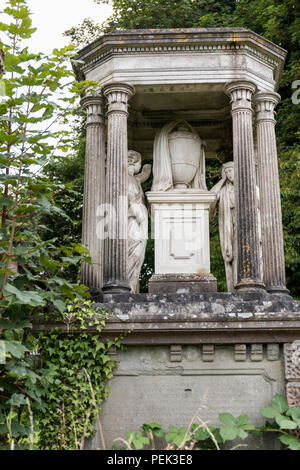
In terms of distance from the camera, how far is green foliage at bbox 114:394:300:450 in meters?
7.03

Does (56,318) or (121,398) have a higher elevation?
(56,318)

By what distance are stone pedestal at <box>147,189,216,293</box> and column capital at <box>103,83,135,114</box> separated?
1.38m

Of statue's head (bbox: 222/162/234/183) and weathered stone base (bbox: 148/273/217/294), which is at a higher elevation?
statue's head (bbox: 222/162/234/183)

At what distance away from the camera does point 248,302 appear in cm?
802

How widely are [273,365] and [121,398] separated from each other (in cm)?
194

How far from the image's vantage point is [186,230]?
31.1ft

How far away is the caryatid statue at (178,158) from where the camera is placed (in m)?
10.1

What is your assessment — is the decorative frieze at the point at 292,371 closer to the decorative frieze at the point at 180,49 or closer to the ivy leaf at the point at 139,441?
the ivy leaf at the point at 139,441

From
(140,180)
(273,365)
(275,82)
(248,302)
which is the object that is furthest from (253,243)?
(275,82)

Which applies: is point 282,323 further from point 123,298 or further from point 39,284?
point 39,284

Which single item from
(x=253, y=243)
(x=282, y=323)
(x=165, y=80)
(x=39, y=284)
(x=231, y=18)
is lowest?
(x=282, y=323)

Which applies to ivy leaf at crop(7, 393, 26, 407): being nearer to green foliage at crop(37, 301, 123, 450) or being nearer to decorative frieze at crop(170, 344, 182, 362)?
green foliage at crop(37, 301, 123, 450)

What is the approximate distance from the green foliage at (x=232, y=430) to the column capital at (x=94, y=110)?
477cm

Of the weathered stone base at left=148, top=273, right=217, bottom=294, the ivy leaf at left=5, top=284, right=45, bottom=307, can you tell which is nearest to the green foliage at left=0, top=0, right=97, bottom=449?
the ivy leaf at left=5, top=284, right=45, bottom=307
